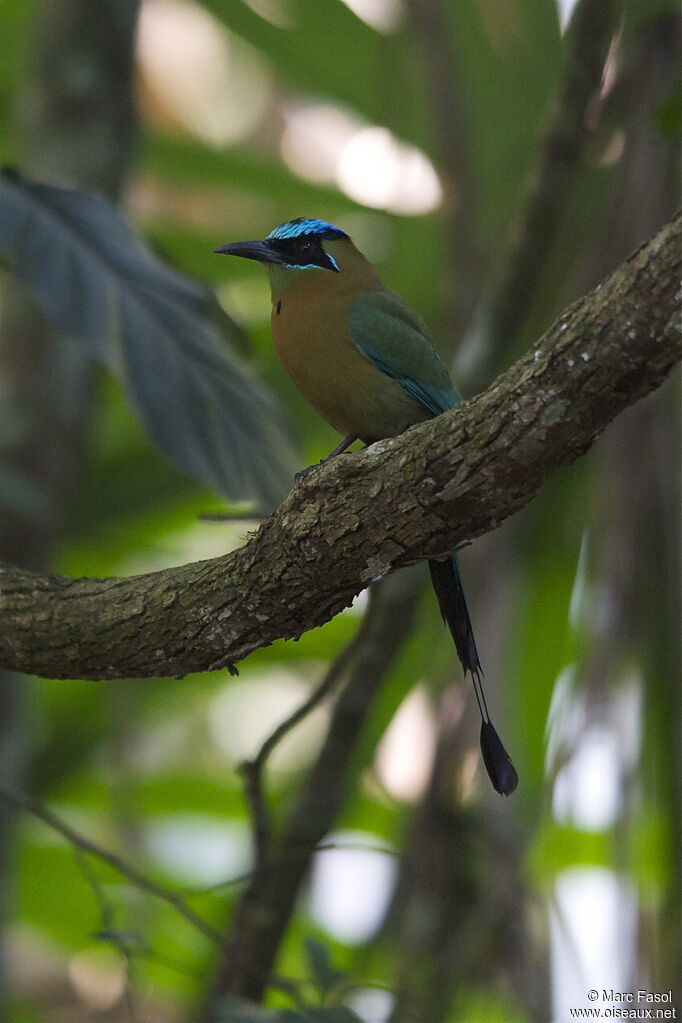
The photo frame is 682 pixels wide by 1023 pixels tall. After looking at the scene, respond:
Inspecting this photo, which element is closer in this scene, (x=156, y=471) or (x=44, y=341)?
(x=44, y=341)

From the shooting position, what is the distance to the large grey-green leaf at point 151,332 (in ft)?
10.8

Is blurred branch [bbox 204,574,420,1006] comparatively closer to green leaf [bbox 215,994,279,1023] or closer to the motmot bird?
the motmot bird

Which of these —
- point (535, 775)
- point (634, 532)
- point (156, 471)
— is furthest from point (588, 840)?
point (156, 471)

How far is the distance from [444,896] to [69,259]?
2381 mm

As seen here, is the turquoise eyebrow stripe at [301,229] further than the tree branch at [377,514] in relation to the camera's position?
Yes

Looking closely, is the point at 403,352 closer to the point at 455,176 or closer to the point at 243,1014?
the point at 455,176

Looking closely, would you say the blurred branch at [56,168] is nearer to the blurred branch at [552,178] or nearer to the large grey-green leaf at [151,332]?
the large grey-green leaf at [151,332]

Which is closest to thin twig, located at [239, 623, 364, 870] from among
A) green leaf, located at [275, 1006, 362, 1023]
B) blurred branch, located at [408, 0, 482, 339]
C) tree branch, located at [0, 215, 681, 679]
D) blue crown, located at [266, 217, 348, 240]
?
tree branch, located at [0, 215, 681, 679]

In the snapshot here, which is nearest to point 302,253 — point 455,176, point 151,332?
point 151,332

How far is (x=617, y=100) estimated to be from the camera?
14.3 ft

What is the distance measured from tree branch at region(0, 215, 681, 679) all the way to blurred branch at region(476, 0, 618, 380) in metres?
1.62

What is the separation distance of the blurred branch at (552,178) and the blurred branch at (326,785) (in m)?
0.81

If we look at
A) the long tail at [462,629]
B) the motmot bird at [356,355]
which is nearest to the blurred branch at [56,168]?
the motmot bird at [356,355]

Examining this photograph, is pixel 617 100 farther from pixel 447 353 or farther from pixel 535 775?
pixel 535 775
